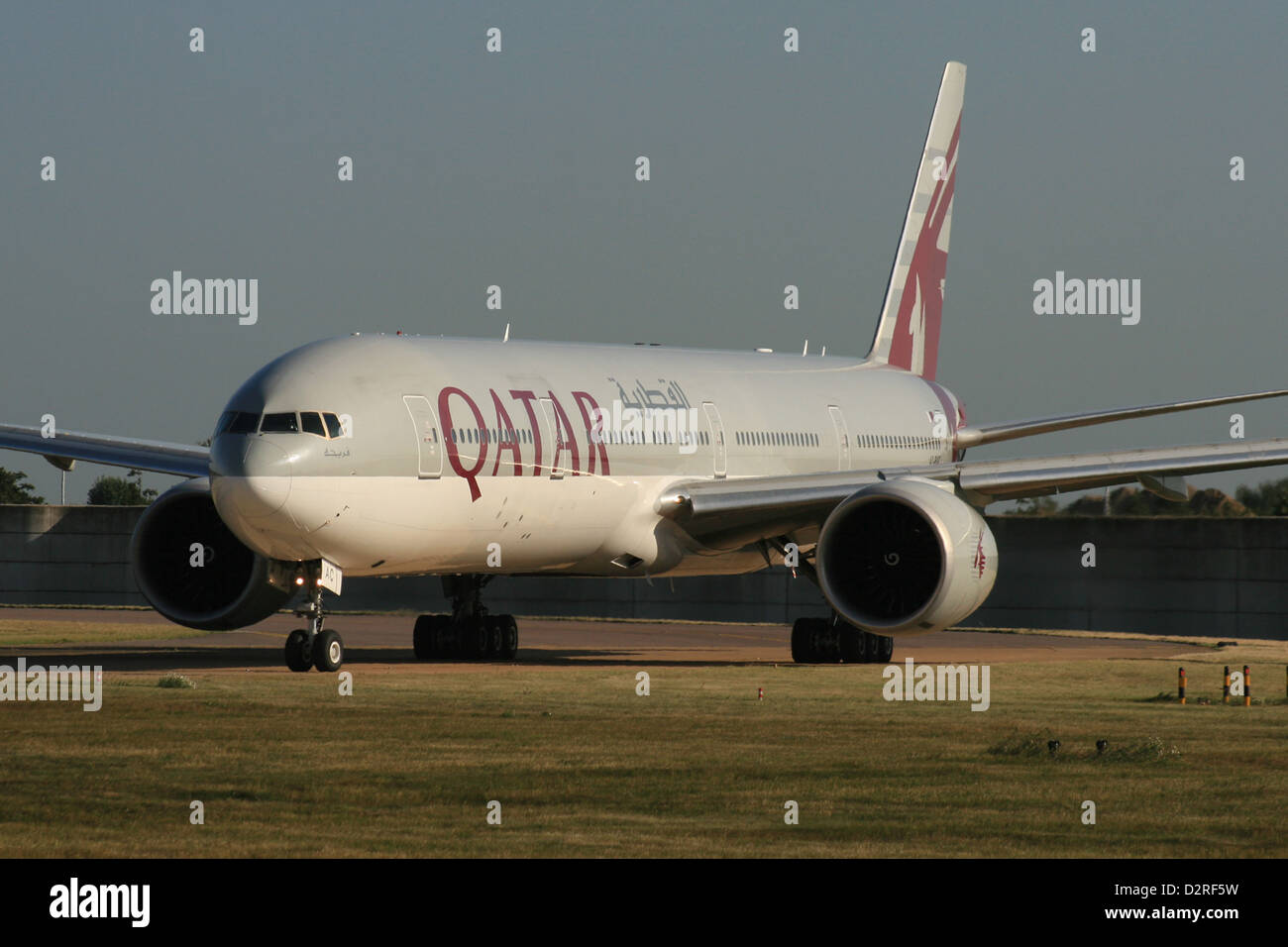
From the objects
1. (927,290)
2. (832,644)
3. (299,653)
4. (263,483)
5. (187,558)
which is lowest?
(299,653)

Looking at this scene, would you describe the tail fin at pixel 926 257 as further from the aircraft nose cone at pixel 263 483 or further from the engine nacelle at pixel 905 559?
the aircraft nose cone at pixel 263 483

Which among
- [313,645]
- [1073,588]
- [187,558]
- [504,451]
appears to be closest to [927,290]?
[1073,588]

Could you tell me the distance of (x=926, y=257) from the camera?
124 feet

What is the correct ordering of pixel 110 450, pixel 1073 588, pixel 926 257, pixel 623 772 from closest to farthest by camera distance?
1. pixel 623 772
2. pixel 110 450
3. pixel 926 257
4. pixel 1073 588

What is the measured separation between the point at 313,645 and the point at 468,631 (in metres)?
4.97

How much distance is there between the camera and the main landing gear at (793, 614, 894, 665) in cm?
2822

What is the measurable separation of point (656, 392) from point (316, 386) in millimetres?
6823

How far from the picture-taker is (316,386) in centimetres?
2308

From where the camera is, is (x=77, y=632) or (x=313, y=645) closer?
(x=313, y=645)

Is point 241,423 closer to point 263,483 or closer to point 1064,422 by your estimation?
point 263,483

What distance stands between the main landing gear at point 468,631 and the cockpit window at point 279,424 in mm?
6061

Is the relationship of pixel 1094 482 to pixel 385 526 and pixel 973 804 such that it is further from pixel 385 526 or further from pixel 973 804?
pixel 973 804

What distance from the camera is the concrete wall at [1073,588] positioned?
39.8 meters

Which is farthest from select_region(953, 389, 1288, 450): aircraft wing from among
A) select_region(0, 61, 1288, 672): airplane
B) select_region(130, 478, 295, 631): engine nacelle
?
select_region(130, 478, 295, 631): engine nacelle
